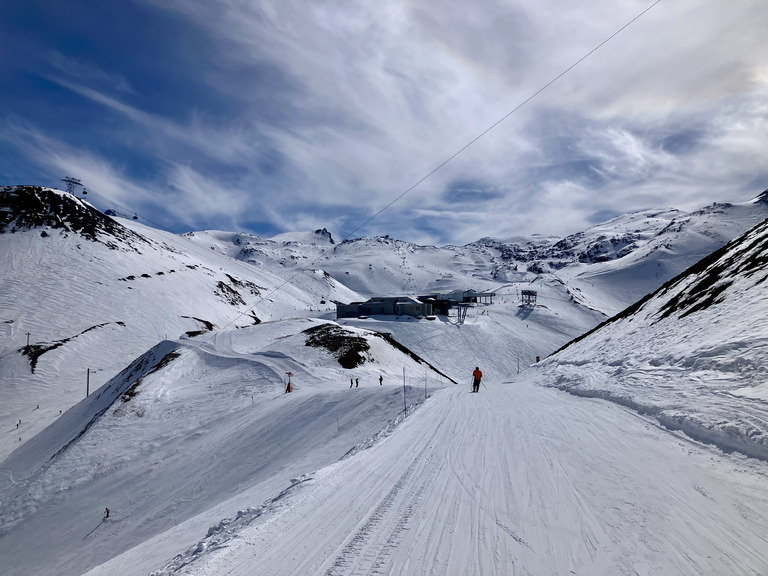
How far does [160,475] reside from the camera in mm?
19969

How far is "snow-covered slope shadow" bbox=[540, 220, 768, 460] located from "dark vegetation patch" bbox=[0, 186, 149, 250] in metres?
120

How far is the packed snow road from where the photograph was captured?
4.73 m

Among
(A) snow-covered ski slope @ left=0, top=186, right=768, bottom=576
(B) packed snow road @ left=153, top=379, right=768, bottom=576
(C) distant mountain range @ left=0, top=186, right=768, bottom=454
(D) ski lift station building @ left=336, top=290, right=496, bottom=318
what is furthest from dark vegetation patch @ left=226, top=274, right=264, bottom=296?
(B) packed snow road @ left=153, top=379, right=768, bottom=576

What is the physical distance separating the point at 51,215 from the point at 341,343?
4439 inches

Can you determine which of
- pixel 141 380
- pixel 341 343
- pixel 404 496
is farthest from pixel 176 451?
pixel 404 496

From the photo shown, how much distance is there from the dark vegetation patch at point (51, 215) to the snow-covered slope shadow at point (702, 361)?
395ft

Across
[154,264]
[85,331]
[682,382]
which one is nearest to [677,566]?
[682,382]

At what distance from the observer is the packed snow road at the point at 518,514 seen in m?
4.73

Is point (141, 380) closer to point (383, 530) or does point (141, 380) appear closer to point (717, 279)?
point (383, 530)

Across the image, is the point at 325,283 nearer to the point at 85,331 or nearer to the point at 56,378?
the point at 85,331

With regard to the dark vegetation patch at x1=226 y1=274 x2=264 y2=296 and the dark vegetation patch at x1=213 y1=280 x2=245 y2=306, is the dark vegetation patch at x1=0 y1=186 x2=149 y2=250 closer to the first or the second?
the dark vegetation patch at x1=213 y1=280 x2=245 y2=306

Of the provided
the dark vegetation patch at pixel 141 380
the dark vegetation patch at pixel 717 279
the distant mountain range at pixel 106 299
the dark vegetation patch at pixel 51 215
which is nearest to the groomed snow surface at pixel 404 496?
the dark vegetation patch at pixel 141 380

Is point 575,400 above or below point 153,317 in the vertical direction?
below

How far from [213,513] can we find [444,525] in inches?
309
